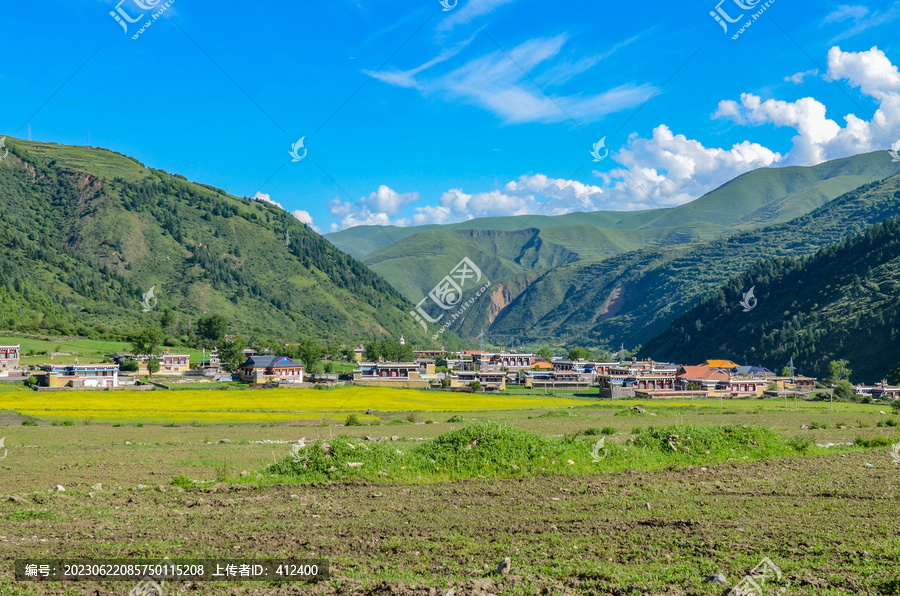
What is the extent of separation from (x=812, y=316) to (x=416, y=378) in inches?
3241

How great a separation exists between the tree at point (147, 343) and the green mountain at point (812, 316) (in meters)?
109

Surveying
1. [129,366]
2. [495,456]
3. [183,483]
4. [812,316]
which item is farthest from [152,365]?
[812,316]

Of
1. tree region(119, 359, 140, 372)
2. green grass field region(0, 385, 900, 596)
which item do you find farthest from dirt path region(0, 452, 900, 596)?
tree region(119, 359, 140, 372)

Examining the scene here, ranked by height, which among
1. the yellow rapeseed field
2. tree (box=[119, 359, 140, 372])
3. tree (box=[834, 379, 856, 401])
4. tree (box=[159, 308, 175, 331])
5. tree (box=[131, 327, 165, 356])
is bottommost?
tree (box=[834, 379, 856, 401])

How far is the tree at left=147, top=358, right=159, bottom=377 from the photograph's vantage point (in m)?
93.6

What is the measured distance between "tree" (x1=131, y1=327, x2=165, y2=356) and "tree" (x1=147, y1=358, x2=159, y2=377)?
8.10 ft

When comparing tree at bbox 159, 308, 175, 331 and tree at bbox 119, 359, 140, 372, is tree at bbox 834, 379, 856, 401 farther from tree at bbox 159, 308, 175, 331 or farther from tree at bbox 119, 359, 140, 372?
tree at bbox 159, 308, 175, 331

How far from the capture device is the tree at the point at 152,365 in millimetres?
93625

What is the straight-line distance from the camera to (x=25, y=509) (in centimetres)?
1476

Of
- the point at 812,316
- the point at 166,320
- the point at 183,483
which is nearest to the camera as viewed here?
the point at 183,483

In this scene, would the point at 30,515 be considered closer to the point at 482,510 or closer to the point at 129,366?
the point at 482,510

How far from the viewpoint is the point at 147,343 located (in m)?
111

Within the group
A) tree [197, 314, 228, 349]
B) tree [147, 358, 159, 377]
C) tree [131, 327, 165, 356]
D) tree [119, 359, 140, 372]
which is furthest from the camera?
tree [197, 314, 228, 349]

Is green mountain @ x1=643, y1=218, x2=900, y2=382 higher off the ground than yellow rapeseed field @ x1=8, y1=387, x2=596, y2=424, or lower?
higher
